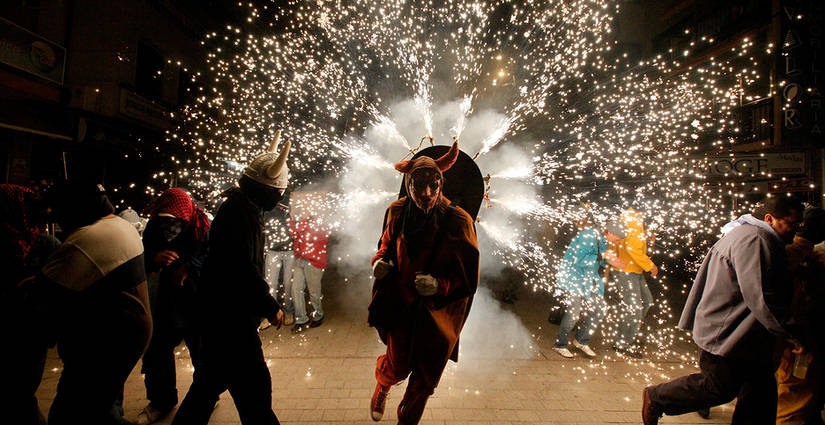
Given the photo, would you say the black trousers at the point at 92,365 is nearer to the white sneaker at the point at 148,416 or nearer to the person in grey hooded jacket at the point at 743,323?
the white sneaker at the point at 148,416

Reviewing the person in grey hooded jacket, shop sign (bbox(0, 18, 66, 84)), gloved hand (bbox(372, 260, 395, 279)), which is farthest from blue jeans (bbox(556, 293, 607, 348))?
shop sign (bbox(0, 18, 66, 84))

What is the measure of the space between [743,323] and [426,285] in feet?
8.40

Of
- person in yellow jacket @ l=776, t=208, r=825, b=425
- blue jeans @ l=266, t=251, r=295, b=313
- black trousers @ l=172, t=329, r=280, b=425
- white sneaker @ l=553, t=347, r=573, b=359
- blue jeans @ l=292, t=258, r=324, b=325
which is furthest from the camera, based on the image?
blue jeans @ l=266, t=251, r=295, b=313

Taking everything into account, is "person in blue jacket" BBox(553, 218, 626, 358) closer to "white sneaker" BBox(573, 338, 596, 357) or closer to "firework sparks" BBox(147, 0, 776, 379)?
"white sneaker" BBox(573, 338, 596, 357)

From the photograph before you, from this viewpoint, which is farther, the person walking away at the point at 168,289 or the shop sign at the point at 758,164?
the shop sign at the point at 758,164

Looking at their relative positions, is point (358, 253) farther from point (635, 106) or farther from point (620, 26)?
point (620, 26)

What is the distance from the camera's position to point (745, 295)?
2.59m

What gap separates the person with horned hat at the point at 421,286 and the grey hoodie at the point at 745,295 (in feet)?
6.70

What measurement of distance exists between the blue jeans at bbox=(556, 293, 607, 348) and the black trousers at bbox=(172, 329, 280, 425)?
418 cm

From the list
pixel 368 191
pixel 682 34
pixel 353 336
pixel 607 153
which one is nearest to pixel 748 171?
pixel 607 153

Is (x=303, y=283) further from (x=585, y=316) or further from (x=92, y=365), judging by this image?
(x=585, y=316)

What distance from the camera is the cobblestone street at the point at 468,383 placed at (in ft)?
10.6

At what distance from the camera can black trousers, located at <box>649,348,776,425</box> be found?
2576mm

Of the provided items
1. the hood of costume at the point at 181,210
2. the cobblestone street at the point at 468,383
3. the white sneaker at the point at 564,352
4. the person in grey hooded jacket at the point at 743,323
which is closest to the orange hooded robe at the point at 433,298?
the cobblestone street at the point at 468,383
